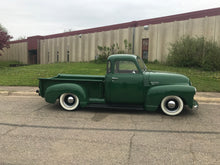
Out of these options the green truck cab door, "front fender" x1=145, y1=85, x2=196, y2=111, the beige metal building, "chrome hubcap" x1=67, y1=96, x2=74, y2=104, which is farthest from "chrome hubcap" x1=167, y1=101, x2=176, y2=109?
the beige metal building

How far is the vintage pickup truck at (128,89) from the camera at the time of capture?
5133mm

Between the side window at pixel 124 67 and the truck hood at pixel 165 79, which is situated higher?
the side window at pixel 124 67

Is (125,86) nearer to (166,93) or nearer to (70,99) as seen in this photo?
(166,93)

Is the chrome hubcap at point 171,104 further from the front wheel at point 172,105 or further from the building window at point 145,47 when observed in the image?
the building window at point 145,47

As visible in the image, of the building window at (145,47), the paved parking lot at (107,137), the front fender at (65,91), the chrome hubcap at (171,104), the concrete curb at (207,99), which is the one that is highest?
the building window at (145,47)

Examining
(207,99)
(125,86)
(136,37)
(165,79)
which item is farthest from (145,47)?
(125,86)

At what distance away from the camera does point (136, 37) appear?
18594 mm

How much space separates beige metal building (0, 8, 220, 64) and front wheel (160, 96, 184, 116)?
11.0 m

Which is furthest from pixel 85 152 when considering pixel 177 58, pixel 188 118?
pixel 177 58

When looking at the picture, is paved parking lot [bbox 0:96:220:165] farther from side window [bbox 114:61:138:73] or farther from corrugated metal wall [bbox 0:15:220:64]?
corrugated metal wall [bbox 0:15:220:64]

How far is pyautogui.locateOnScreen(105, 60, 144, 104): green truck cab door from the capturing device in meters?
5.33

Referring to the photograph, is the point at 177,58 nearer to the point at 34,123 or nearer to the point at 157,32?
the point at 157,32

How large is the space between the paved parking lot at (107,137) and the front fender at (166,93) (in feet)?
1.20

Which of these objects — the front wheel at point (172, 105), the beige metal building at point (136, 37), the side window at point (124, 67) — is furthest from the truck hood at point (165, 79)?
the beige metal building at point (136, 37)
